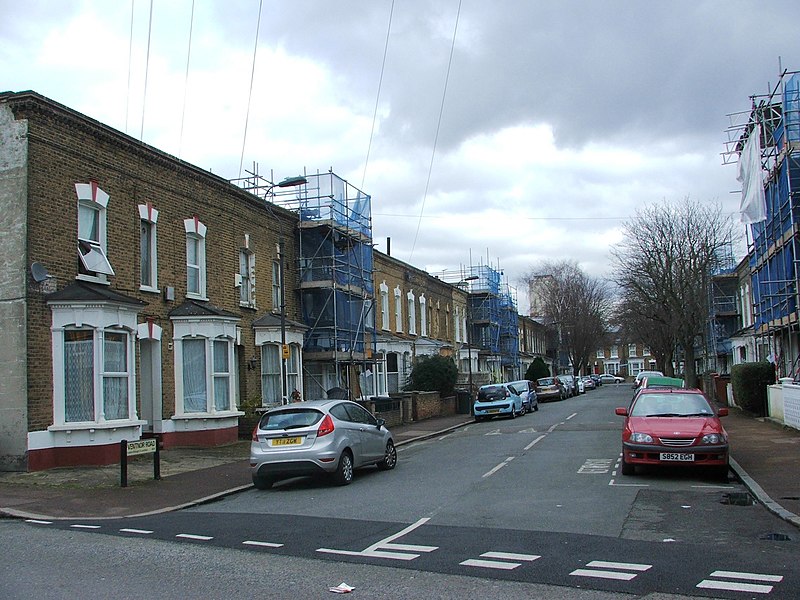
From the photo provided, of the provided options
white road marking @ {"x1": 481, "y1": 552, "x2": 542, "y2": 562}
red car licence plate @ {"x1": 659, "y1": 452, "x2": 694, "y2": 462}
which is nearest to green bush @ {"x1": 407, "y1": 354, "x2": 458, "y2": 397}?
red car licence plate @ {"x1": 659, "y1": 452, "x2": 694, "y2": 462}

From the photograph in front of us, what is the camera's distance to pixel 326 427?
14219mm

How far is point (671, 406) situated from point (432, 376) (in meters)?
22.2

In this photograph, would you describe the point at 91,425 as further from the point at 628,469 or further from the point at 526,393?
the point at 526,393

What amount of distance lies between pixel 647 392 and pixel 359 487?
5.90 meters

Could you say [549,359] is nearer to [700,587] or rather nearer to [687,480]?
[687,480]

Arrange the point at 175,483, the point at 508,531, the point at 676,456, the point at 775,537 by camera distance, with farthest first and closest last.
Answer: the point at 175,483 → the point at 676,456 → the point at 508,531 → the point at 775,537

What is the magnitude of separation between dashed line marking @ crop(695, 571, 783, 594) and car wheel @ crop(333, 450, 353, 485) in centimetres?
803

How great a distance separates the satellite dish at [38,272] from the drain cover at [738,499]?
13144 millimetres

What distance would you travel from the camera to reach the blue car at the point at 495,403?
33.2 meters

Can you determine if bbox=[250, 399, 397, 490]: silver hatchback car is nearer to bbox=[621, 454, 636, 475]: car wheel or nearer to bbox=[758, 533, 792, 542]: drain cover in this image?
bbox=[621, 454, 636, 475]: car wheel

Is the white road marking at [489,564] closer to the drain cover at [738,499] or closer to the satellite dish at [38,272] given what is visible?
the drain cover at [738,499]

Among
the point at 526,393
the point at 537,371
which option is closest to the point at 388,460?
the point at 526,393

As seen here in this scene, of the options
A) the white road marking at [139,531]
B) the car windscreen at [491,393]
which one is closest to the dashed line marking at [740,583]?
the white road marking at [139,531]

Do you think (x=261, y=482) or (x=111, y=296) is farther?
(x=111, y=296)
